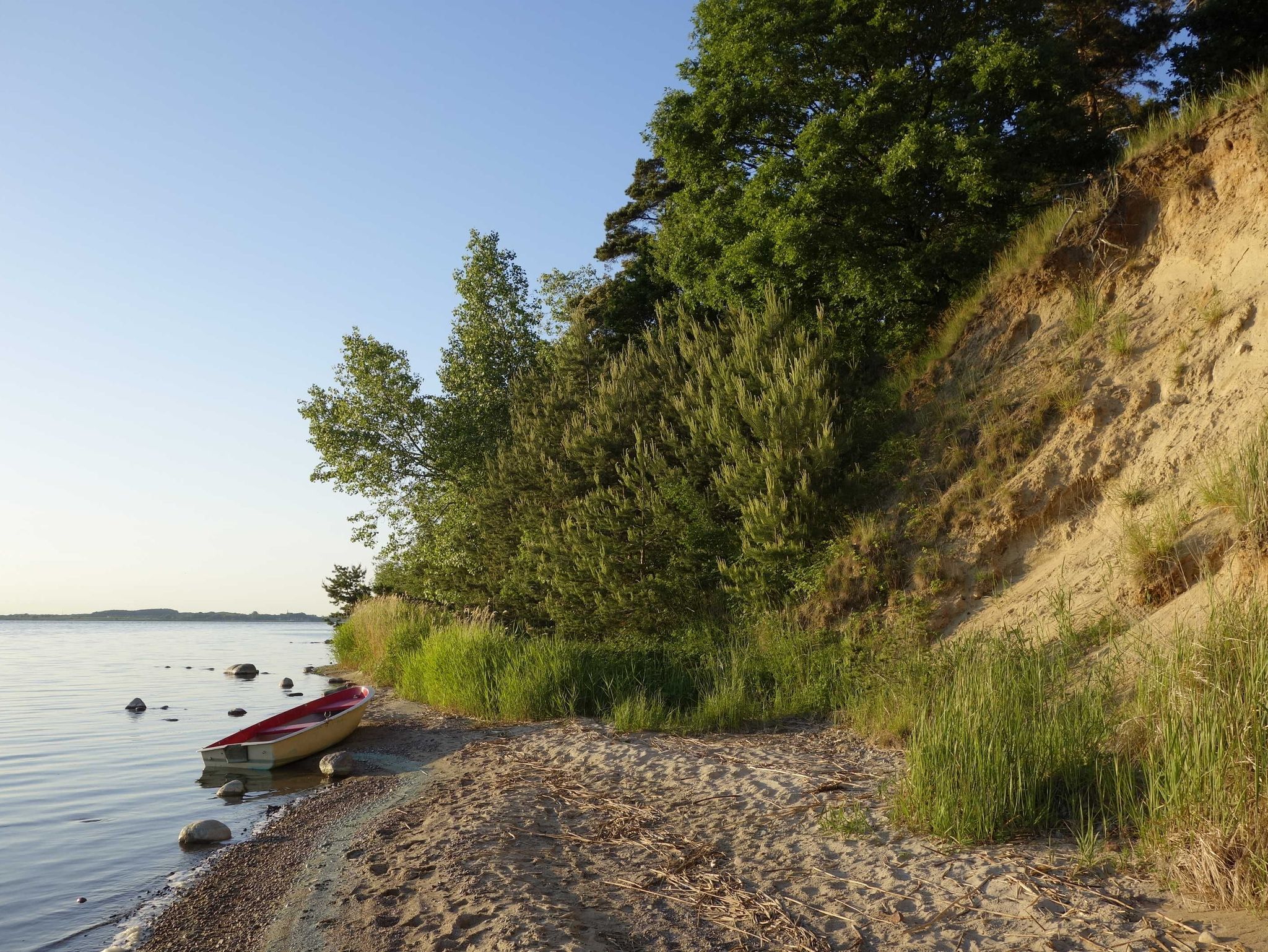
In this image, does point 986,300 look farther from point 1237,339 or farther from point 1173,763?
Answer: point 1173,763

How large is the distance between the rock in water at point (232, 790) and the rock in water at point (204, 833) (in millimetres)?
2191

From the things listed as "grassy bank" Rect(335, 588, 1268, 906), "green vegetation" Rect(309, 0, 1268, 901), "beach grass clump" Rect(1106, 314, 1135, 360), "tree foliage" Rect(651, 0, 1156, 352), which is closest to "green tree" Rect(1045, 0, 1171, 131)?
"green vegetation" Rect(309, 0, 1268, 901)

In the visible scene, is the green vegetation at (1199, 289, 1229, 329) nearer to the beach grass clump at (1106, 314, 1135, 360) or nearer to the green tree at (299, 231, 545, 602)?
the beach grass clump at (1106, 314, 1135, 360)

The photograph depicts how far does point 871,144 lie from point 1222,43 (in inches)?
401

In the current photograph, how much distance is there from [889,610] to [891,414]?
461cm

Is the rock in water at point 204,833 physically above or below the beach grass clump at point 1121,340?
below

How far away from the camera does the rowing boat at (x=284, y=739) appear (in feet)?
42.0

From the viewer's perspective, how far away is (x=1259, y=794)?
4.36 meters

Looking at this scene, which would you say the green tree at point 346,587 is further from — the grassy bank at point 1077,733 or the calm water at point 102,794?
the grassy bank at point 1077,733

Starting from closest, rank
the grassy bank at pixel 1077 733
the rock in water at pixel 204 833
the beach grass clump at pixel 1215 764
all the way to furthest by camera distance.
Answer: the beach grass clump at pixel 1215 764, the grassy bank at pixel 1077 733, the rock in water at pixel 204 833

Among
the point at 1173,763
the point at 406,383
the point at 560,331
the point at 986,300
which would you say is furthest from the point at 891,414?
the point at 560,331

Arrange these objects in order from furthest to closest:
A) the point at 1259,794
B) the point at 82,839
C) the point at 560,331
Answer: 1. the point at 560,331
2. the point at 82,839
3. the point at 1259,794

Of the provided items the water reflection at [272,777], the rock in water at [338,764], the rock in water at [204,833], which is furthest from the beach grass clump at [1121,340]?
the rock in water at [204,833]

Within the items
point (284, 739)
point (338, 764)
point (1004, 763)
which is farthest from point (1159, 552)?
point (284, 739)
